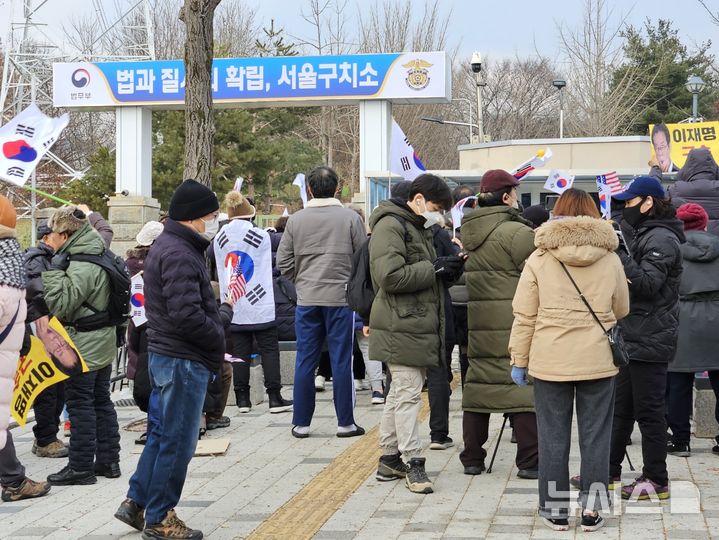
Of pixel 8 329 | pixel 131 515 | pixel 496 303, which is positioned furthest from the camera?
pixel 496 303

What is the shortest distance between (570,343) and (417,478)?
1559mm

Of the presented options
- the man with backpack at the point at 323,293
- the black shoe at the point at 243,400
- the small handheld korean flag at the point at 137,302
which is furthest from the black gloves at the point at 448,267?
the black shoe at the point at 243,400

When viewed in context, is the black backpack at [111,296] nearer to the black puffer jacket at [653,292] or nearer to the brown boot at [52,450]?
the brown boot at [52,450]

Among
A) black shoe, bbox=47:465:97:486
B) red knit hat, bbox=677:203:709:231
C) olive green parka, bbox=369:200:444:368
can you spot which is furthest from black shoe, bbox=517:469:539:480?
black shoe, bbox=47:465:97:486

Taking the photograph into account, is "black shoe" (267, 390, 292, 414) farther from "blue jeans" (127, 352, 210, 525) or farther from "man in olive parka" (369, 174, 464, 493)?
"blue jeans" (127, 352, 210, 525)

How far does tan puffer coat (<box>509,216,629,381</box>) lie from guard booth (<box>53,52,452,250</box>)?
1546cm

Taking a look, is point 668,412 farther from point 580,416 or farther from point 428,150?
point 428,150

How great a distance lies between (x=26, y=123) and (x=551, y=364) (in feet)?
18.2

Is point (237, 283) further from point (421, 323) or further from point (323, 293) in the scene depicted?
point (421, 323)

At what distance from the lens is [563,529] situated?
18.2ft

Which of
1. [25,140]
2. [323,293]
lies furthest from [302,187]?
[25,140]

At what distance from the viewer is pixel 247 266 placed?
9.55 m

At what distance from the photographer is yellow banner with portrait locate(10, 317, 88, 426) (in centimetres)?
677

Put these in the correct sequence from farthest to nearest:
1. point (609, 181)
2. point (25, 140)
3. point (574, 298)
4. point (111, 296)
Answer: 1. point (25, 140)
2. point (609, 181)
3. point (111, 296)
4. point (574, 298)
